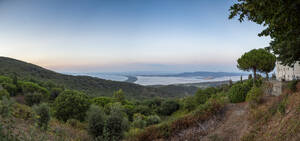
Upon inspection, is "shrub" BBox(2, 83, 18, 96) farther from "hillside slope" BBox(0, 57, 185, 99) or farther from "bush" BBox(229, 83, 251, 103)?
"bush" BBox(229, 83, 251, 103)

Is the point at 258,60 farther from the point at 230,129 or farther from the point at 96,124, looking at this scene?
the point at 96,124

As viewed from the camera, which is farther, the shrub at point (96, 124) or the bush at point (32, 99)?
the bush at point (32, 99)

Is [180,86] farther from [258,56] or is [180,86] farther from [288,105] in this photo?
[288,105]

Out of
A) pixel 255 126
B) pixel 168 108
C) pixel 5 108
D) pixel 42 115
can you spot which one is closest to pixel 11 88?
pixel 42 115

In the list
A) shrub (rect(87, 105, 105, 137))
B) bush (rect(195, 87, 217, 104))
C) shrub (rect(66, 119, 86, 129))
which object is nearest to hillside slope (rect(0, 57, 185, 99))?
bush (rect(195, 87, 217, 104))

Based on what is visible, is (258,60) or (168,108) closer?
(258,60)

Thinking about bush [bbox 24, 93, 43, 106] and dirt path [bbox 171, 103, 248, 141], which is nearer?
dirt path [bbox 171, 103, 248, 141]

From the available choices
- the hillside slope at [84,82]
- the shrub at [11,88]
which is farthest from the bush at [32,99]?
the hillside slope at [84,82]

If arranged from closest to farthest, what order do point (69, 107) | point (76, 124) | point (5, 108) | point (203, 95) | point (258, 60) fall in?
point (5, 108), point (76, 124), point (69, 107), point (258, 60), point (203, 95)

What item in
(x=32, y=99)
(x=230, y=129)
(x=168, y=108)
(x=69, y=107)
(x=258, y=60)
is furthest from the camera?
(x=168, y=108)

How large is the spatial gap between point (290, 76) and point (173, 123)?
1838cm

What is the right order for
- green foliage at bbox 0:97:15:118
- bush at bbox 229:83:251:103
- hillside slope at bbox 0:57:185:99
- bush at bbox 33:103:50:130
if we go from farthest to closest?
hillside slope at bbox 0:57:185:99
bush at bbox 229:83:251:103
bush at bbox 33:103:50:130
green foliage at bbox 0:97:15:118

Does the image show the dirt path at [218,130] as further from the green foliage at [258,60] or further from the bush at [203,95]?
the bush at [203,95]

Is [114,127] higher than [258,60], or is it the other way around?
[258,60]
